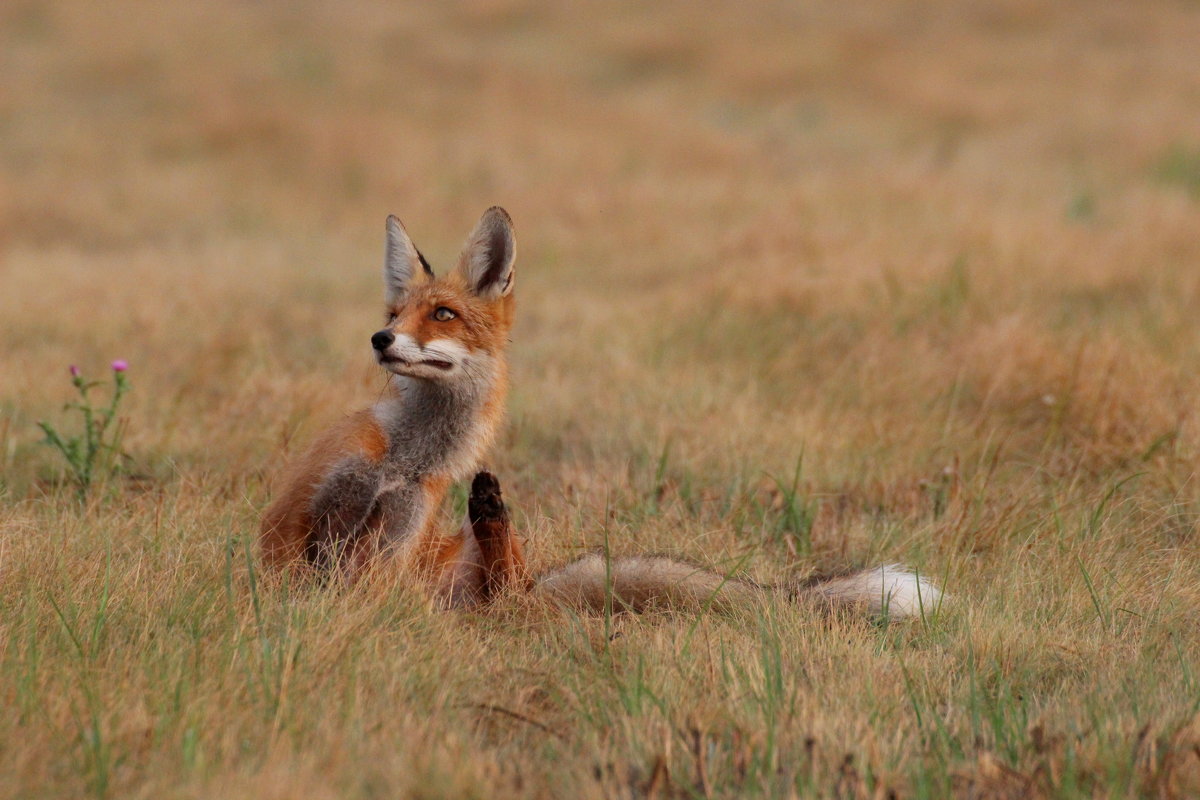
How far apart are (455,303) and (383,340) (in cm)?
53

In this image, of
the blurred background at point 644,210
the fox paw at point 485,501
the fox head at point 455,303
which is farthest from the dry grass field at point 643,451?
the fox head at point 455,303

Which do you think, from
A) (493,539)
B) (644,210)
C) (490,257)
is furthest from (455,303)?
(644,210)

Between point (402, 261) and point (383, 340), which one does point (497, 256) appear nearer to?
point (402, 261)

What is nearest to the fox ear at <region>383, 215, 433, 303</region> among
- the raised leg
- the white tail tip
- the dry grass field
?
the raised leg

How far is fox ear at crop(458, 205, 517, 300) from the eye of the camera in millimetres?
4359

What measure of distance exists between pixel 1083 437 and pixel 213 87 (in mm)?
15756

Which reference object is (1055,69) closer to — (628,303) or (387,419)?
(628,303)

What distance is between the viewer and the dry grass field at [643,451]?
3051mm

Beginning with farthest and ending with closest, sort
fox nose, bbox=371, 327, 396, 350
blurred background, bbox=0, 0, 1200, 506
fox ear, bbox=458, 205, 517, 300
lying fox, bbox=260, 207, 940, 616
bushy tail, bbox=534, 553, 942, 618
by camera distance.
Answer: blurred background, bbox=0, 0, 1200, 506 → fox ear, bbox=458, 205, 517, 300 → bushy tail, bbox=534, 553, 942, 618 → lying fox, bbox=260, 207, 940, 616 → fox nose, bbox=371, 327, 396, 350

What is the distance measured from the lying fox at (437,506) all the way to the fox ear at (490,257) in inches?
0.9

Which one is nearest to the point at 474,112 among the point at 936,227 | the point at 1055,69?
the point at 936,227

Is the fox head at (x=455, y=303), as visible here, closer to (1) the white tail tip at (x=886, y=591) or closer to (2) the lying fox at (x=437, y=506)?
(2) the lying fox at (x=437, y=506)

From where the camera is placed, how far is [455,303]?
4.24 m

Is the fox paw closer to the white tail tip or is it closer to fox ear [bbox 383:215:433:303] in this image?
fox ear [bbox 383:215:433:303]
